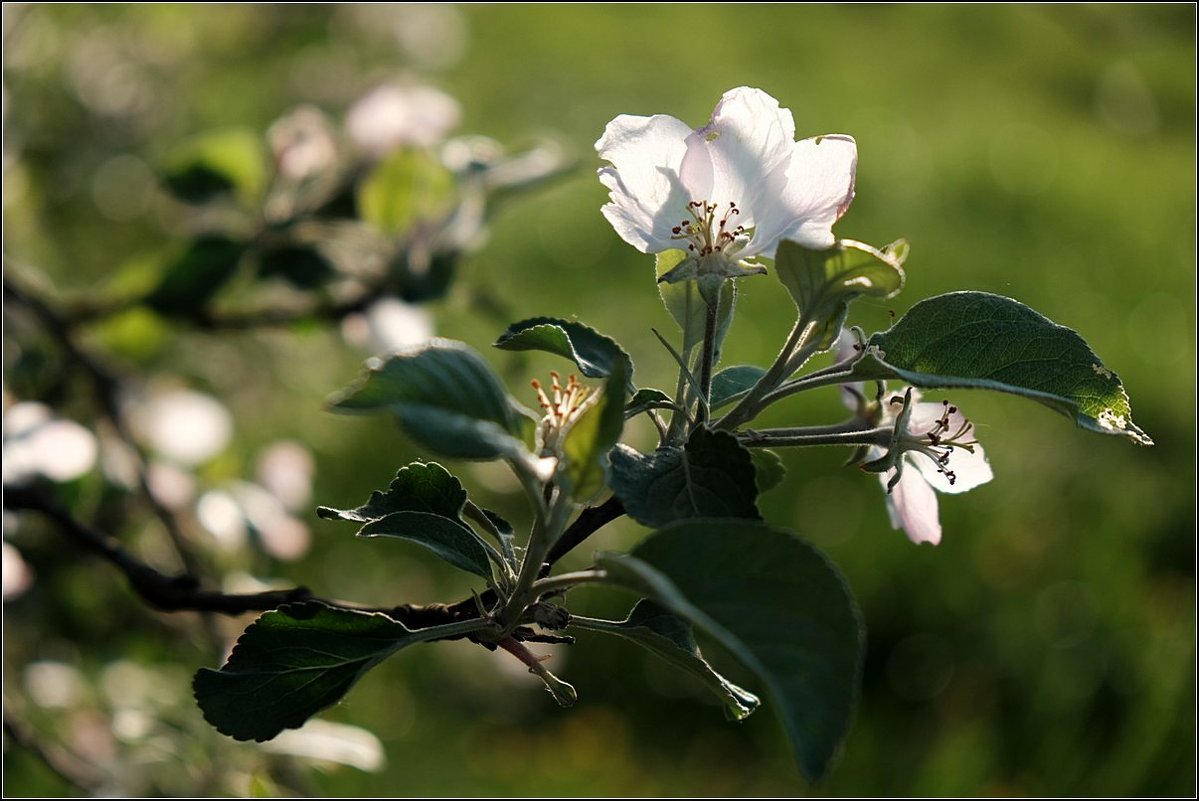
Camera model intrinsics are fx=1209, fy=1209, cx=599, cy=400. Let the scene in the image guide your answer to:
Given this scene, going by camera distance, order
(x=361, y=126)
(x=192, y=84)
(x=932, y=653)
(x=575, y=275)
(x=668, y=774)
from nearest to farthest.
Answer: (x=361, y=126) → (x=668, y=774) → (x=932, y=653) → (x=192, y=84) → (x=575, y=275)

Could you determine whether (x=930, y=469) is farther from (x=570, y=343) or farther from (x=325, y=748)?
(x=325, y=748)

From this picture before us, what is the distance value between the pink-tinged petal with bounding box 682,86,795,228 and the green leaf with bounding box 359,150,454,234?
1.96 feet

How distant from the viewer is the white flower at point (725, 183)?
1.49ft

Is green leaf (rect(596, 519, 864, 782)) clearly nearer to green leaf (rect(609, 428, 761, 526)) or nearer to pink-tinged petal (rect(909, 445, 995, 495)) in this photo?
green leaf (rect(609, 428, 761, 526))

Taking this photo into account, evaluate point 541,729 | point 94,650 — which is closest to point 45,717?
point 94,650

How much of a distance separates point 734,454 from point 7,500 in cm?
63

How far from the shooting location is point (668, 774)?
1951mm

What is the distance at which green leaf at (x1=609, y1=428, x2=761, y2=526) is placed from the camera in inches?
16.1

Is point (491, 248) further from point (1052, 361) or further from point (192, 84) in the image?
point (1052, 361)

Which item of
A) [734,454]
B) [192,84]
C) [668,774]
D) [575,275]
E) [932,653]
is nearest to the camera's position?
[734,454]

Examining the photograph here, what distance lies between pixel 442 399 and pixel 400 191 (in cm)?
70

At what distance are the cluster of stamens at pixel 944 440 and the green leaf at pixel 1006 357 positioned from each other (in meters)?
0.05

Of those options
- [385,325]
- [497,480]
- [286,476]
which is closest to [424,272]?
[385,325]

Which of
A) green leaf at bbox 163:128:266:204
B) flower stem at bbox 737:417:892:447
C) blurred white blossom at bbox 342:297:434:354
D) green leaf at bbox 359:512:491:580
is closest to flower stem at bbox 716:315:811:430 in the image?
flower stem at bbox 737:417:892:447
